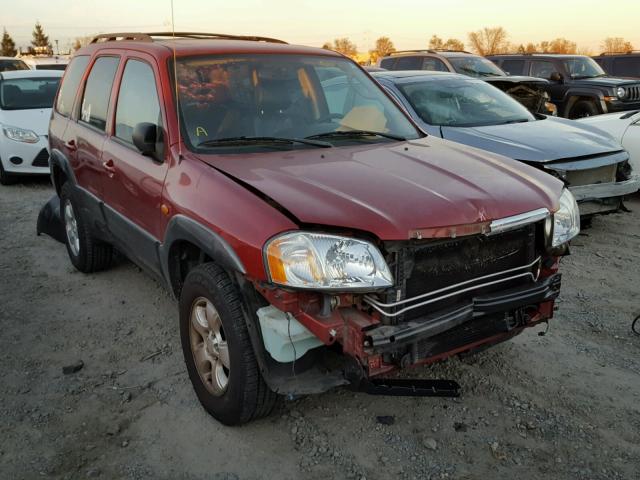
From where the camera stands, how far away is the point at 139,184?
3627 millimetres

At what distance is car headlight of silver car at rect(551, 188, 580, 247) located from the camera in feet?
10.4

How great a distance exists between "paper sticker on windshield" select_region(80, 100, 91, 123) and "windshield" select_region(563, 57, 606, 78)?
11299mm

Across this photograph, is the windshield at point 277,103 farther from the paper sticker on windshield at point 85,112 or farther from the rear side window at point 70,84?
the rear side window at point 70,84

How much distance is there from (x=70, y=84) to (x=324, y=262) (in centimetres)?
360

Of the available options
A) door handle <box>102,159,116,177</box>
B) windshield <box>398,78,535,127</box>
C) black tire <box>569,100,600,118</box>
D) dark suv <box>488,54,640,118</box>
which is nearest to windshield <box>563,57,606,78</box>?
dark suv <box>488,54,640,118</box>

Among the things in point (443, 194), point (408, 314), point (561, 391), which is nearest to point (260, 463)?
point (408, 314)

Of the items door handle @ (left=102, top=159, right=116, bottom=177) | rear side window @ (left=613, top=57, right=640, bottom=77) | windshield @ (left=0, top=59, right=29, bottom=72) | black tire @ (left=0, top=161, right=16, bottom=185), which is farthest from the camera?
windshield @ (left=0, top=59, right=29, bottom=72)

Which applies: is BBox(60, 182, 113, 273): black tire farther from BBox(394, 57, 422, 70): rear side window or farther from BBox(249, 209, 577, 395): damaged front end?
BBox(394, 57, 422, 70): rear side window

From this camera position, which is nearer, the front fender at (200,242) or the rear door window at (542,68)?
the front fender at (200,242)

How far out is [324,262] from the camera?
252 centimetres

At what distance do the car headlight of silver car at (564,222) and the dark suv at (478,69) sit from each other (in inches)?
306

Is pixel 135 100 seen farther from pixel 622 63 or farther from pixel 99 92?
pixel 622 63

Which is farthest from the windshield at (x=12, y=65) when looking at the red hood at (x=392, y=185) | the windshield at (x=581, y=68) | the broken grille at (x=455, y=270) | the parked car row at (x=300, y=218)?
the broken grille at (x=455, y=270)

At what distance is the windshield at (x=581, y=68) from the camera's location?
13.2m
